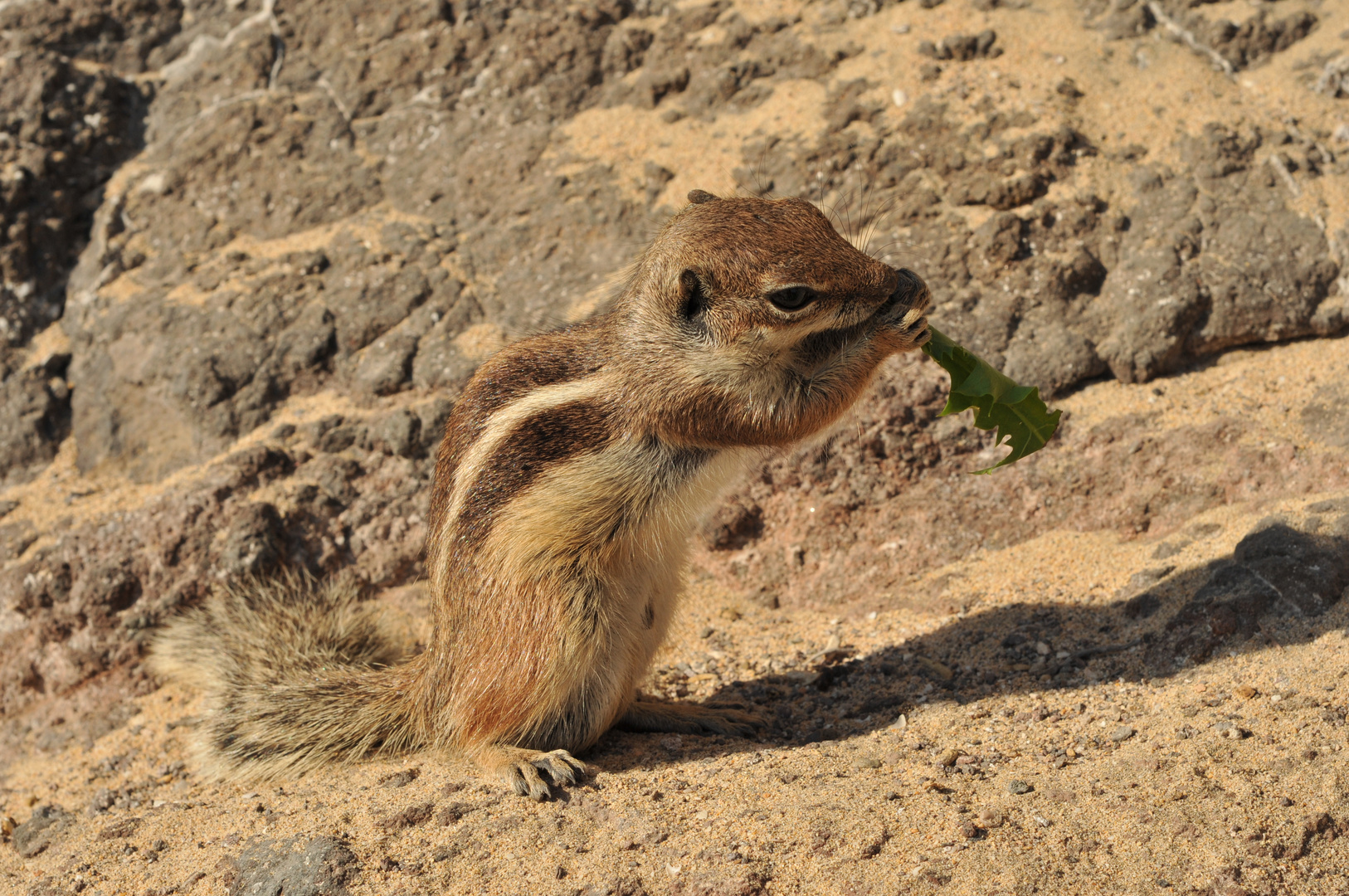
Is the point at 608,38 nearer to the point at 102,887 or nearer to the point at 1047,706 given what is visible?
the point at 1047,706

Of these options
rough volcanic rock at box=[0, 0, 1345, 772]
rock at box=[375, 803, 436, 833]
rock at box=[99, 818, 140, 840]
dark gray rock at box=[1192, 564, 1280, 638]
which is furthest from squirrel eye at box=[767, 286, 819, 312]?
rock at box=[99, 818, 140, 840]

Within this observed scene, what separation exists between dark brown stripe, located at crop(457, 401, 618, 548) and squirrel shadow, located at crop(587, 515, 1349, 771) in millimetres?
1071

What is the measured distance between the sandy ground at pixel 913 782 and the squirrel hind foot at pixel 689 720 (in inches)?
3.1

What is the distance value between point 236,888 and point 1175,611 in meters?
3.55

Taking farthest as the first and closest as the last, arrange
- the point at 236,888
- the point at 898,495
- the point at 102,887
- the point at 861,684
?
1. the point at 898,495
2. the point at 861,684
3. the point at 102,887
4. the point at 236,888

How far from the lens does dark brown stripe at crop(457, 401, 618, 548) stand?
4047 mm

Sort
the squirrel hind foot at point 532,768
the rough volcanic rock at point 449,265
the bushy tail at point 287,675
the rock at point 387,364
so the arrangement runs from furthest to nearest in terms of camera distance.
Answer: the rock at point 387,364 → the rough volcanic rock at point 449,265 → the bushy tail at point 287,675 → the squirrel hind foot at point 532,768

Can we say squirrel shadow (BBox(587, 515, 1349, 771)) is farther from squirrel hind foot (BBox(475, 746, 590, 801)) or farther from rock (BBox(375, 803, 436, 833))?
rock (BBox(375, 803, 436, 833))

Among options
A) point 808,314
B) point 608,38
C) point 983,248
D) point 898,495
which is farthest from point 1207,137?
point 608,38

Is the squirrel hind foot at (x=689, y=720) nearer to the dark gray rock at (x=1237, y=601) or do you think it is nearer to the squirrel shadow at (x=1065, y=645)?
the squirrel shadow at (x=1065, y=645)

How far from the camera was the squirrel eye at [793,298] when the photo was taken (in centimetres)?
385

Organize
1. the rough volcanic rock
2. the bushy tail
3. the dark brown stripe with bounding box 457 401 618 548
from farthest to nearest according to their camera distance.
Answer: the rough volcanic rock, the bushy tail, the dark brown stripe with bounding box 457 401 618 548

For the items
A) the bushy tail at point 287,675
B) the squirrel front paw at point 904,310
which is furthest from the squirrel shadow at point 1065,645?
the squirrel front paw at point 904,310

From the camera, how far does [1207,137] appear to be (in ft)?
18.7
